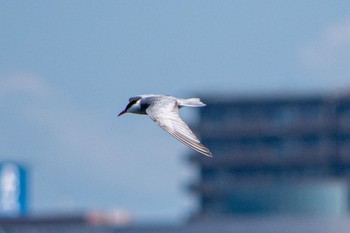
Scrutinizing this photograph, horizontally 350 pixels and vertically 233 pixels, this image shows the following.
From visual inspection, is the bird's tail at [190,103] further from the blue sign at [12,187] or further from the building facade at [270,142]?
the building facade at [270,142]

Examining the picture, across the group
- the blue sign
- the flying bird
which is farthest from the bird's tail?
the blue sign

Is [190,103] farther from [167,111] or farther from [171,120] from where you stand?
[171,120]

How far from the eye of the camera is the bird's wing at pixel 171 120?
14.1 meters

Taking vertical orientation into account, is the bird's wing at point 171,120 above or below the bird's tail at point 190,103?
below

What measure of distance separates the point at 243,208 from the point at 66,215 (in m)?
17.2

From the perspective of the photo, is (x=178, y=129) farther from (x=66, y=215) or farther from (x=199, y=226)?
(x=66, y=215)

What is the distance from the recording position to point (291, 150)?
486 feet

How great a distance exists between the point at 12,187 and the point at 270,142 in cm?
2489

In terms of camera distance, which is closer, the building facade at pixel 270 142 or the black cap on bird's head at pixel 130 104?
the black cap on bird's head at pixel 130 104

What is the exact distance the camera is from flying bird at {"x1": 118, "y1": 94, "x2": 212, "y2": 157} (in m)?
14.4

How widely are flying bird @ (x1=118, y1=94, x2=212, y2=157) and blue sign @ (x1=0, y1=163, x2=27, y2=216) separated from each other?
116m

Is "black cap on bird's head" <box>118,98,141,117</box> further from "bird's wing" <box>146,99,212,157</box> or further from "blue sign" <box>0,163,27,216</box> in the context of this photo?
"blue sign" <box>0,163,27,216</box>

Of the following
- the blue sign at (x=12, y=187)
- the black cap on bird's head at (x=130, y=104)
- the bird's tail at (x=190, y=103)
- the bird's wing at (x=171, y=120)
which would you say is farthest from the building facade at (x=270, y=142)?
the bird's wing at (x=171, y=120)

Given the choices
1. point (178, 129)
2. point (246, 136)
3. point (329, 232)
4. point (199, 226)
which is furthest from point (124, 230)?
point (178, 129)
